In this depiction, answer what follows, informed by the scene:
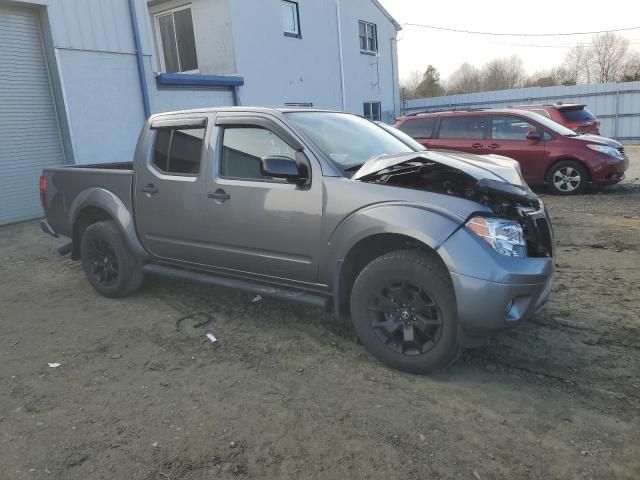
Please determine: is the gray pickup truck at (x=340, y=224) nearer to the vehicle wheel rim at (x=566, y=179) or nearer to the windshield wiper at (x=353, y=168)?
the windshield wiper at (x=353, y=168)

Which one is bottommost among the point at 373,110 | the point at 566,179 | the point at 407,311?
the point at 566,179

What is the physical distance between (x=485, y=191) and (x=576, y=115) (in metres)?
12.0

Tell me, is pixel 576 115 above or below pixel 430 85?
below

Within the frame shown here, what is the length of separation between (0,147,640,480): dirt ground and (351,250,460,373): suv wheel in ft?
0.56

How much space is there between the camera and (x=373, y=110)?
2269 centimetres

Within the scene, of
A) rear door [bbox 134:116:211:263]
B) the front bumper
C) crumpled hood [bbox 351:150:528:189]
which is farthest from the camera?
rear door [bbox 134:116:211:263]

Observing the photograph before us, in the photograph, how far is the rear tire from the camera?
4.97m

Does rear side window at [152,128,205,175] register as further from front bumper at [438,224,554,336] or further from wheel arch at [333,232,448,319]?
front bumper at [438,224,554,336]

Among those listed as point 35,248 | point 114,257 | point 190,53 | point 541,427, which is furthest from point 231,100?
point 541,427

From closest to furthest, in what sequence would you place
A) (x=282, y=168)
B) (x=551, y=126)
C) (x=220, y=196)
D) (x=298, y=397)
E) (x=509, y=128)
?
(x=298, y=397) < (x=282, y=168) < (x=220, y=196) < (x=551, y=126) < (x=509, y=128)

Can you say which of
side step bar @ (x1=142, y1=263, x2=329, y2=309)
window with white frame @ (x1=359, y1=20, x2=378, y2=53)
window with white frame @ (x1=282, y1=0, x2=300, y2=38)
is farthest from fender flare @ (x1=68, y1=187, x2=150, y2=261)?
window with white frame @ (x1=359, y1=20, x2=378, y2=53)

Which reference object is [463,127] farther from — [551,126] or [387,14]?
[387,14]

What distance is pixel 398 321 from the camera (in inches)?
134

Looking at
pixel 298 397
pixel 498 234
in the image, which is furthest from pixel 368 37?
pixel 298 397
